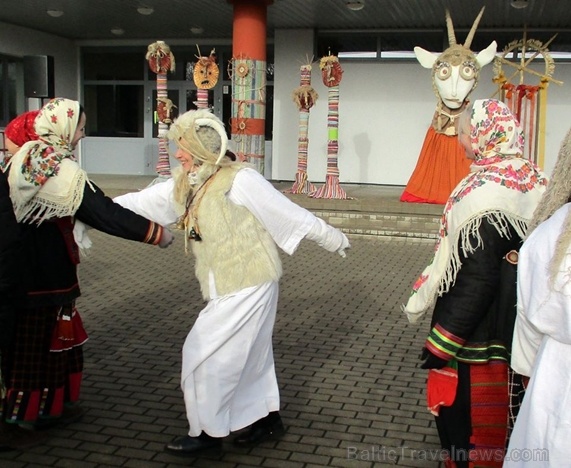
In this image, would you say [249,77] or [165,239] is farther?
[249,77]

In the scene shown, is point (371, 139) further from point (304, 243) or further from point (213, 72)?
point (304, 243)

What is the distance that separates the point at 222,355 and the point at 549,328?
170cm

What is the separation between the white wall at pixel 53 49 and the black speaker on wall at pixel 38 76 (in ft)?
18.1

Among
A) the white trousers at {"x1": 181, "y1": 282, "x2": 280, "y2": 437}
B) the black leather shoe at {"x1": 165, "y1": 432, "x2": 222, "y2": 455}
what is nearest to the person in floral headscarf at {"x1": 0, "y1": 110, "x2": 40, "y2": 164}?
the white trousers at {"x1": 181, "y1": 282, "x2": 280, "y2": 437}

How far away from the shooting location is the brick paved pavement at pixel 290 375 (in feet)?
11.5

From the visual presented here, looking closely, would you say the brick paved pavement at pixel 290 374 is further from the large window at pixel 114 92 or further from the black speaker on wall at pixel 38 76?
the large window at pixel 114 92

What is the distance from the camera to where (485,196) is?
272 cm

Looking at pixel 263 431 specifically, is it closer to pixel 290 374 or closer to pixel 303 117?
pixel 290 374

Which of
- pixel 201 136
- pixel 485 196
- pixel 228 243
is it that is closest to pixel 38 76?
pixel 201 136

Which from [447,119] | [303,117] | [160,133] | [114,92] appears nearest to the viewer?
[447,119]

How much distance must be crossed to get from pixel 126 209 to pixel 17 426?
3.95 ft

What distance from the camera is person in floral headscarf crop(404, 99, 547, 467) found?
8.81ft

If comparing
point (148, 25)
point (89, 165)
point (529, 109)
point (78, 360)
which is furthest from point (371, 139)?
point (78, 360)

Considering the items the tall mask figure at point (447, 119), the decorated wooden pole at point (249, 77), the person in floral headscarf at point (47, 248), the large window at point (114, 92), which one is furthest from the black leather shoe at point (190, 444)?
the large window at point (114, 92)
